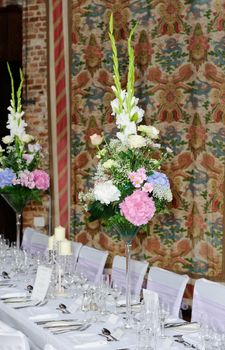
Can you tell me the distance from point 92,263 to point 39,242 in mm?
1148

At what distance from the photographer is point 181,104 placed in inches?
242

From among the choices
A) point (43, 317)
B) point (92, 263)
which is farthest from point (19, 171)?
point (43, 317)

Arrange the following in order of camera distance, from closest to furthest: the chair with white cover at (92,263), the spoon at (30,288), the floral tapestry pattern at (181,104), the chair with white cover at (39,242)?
the spoon at (30,288), the chair with white cover at (92,263), the floral tapestry pattern at (181,104), the chair with white cover at (39,242)

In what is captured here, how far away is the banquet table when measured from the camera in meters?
2.97

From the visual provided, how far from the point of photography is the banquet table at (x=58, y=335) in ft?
9.75

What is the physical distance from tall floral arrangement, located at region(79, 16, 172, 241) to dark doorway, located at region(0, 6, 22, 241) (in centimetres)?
461

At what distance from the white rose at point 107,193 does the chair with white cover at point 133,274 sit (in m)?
1.32

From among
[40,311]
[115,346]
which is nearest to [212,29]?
[40,311]

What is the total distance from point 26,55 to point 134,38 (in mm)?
1643

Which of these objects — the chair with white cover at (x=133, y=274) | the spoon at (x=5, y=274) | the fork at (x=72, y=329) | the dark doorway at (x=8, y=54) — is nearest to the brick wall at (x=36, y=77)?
the dark doorway at (x=8, y=54)

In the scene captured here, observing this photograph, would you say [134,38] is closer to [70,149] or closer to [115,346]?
[70,149]

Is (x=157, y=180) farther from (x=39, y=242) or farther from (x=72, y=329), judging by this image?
(x=39, y=242)

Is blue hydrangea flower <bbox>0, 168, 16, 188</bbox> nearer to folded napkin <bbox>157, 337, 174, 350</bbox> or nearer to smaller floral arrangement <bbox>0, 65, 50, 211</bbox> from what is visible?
smaller floral arrangement <bbox>0, 65, 50, 211</bbox>

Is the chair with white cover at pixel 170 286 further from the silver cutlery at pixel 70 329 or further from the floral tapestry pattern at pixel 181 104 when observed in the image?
the floral tapestry pattern at pixel 181 104
